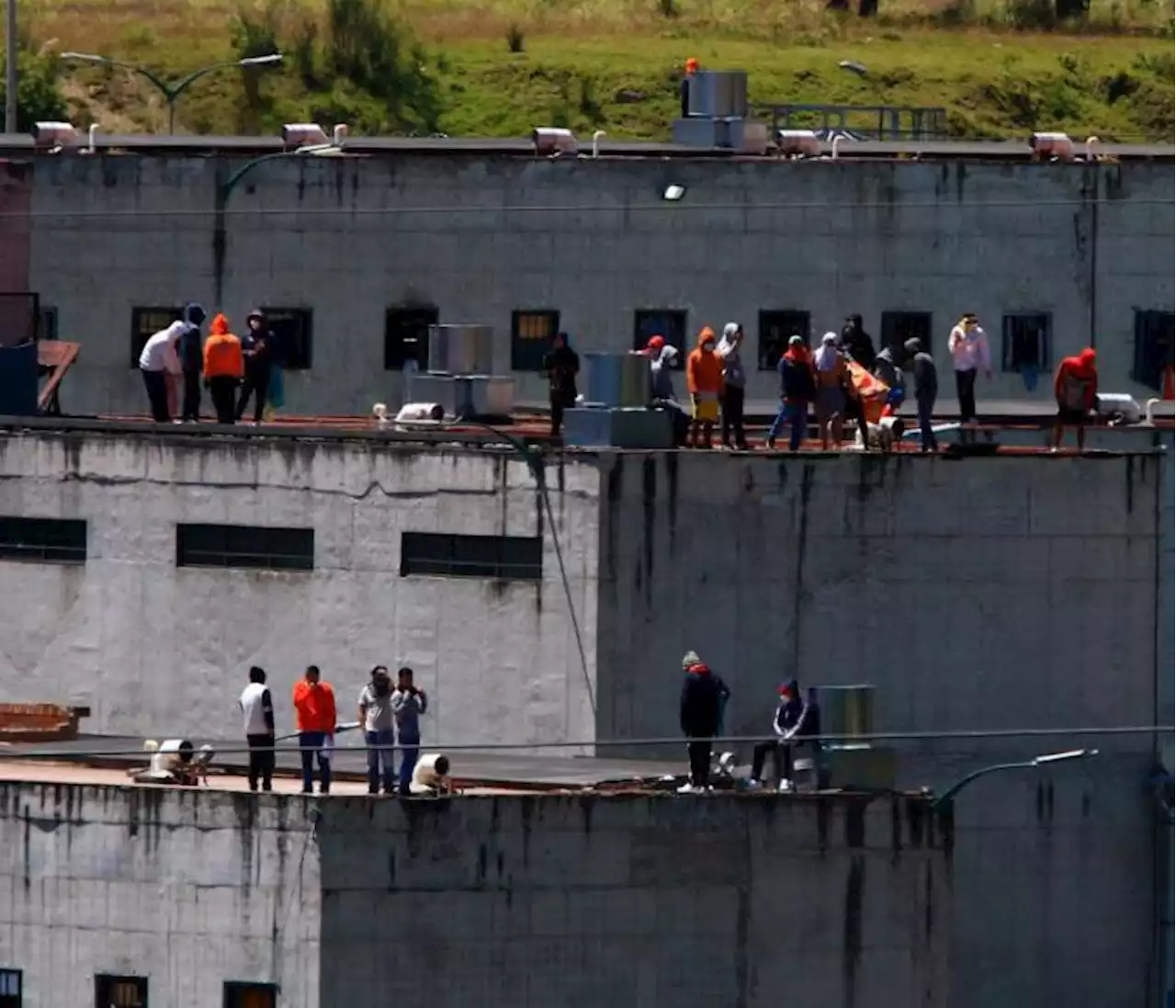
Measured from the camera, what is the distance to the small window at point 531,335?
68.0 meters

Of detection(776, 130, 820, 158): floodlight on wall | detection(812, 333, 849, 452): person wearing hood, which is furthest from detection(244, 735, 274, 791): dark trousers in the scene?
detection(776, 130, 820, 158): floodlight on wall

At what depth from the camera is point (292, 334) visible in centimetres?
6806

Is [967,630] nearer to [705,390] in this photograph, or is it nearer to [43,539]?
[705,390]

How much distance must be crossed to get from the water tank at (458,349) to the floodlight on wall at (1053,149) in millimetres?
11517

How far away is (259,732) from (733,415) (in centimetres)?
965

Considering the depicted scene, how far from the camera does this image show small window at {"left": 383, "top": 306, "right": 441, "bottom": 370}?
6800 cm

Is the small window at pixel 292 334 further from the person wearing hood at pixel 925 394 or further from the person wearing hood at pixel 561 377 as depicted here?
the person wearing hood at pixel 925 394

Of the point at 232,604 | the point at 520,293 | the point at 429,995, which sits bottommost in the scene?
the point at 429,995

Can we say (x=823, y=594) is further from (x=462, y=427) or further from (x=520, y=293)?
(x=520, y=293)

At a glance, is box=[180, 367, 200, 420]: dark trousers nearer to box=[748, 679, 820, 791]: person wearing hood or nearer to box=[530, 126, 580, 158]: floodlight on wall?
box=[748, 679, 820, 791]: person wearing hood

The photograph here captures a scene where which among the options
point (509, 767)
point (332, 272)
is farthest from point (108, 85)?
point (509, 767)

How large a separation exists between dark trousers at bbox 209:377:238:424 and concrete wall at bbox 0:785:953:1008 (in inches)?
453

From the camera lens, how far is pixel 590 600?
52.6 metres

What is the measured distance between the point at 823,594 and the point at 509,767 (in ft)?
17.6
